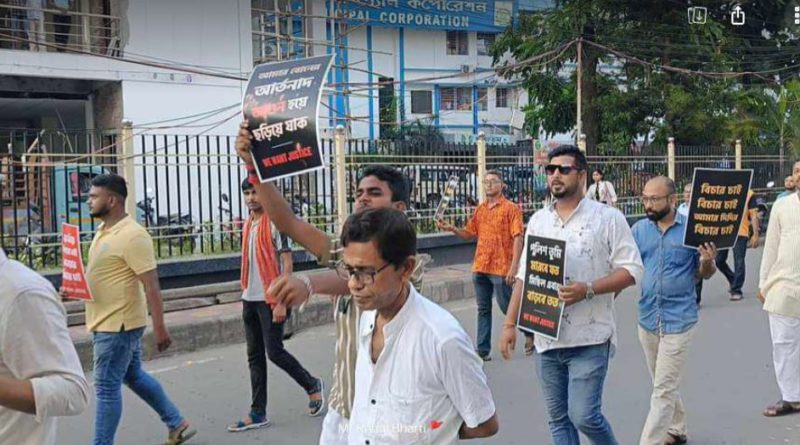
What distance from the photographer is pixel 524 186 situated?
14.4 metres

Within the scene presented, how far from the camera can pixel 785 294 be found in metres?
5.66

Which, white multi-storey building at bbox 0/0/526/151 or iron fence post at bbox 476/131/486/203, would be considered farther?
white multi-storey building at bbox 0/0/526/151

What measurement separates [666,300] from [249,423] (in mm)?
2890

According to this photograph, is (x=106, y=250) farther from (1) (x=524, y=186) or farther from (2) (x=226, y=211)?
(1) (x=524, y=186)

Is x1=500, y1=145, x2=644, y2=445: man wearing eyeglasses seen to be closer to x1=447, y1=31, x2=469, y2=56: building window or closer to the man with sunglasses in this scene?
the man with sunglasses

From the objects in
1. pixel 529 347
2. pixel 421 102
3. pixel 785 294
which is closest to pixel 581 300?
pixel 785 294

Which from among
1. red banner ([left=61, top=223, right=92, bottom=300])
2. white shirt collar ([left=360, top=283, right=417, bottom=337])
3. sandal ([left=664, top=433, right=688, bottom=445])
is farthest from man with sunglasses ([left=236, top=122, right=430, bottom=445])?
sandal ([left=664, top=433, right=688, bottom=445])

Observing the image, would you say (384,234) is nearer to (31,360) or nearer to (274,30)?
(31,360)

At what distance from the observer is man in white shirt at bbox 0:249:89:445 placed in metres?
2.25

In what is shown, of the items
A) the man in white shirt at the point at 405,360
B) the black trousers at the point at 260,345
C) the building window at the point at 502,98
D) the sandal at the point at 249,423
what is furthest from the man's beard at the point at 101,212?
the building window at the point at 502,98

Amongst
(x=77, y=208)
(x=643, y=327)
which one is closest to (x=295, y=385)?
(x=643, y=327)

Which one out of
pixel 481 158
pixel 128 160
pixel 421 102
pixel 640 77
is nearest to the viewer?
pixel 128 160

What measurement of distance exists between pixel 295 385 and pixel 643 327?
9.94 ft

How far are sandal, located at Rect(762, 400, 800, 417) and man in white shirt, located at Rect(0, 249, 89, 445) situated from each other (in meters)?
4.88
